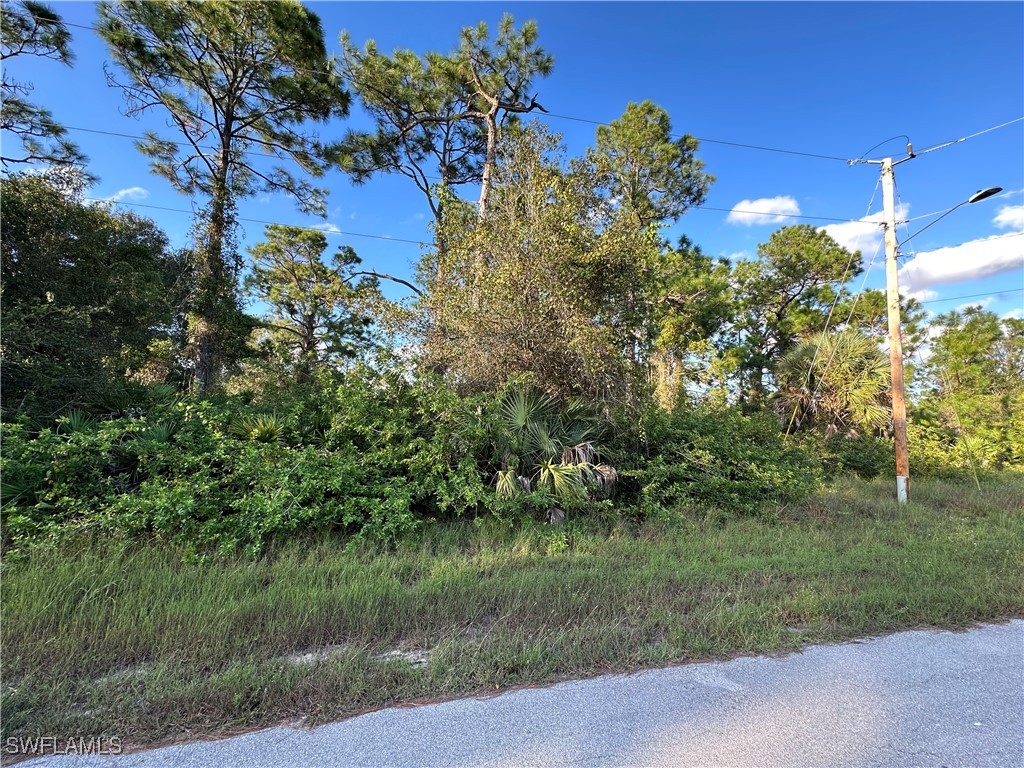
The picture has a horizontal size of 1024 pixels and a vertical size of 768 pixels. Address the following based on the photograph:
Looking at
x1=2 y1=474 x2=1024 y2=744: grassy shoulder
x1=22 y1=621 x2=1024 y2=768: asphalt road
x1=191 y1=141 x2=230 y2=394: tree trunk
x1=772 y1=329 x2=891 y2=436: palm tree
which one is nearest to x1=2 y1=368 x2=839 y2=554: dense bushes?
x1=2 y1=474 x2=1024 y2=744: grassy shoulder

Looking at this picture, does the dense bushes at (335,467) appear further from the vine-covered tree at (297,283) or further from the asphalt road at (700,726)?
the vine-covered tree at (297,283)

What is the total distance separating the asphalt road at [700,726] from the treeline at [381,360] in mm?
2827

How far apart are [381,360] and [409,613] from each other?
4999mm

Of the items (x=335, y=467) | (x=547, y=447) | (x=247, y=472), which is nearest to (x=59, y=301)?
(x=247, y=472)

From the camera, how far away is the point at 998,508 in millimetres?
7891

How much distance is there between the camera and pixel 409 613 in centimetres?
334

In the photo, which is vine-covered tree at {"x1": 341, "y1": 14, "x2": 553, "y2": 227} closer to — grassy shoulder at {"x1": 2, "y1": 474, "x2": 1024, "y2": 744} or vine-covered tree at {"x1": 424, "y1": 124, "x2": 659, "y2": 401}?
vine-covered tree at {"x1": 424, "y1": 124, "x2": 659, "y2": 401}

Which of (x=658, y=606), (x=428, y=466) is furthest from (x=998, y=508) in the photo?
(x=428, y=466)

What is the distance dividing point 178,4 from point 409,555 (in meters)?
15.0

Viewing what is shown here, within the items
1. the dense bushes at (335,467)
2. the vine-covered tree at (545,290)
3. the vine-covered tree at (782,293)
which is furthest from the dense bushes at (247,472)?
the vine-covered tree at (782,293)

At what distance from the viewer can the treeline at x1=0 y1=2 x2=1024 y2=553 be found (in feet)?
17.0

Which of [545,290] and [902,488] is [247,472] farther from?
[902,488]

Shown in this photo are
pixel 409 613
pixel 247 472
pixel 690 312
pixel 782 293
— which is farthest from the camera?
pixel 782 293

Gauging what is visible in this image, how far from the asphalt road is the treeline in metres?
2.83
